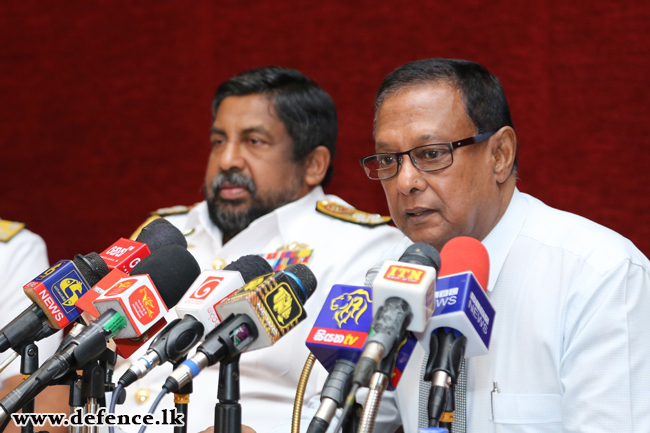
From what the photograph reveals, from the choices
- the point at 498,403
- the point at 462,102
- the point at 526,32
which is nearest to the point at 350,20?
the point at 526,32

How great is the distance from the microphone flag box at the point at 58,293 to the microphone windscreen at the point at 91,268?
0.03 metres

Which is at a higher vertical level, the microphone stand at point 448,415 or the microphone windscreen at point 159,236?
the microphone windscreen at point 159,236

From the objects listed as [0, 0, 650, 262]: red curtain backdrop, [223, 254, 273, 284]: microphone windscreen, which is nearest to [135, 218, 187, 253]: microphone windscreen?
[223, 254, 273, 284]: microphone windscreen

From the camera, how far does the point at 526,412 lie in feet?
4.27

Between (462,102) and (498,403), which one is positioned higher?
(462,102)

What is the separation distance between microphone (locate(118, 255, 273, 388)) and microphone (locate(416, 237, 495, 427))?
1.07 ft

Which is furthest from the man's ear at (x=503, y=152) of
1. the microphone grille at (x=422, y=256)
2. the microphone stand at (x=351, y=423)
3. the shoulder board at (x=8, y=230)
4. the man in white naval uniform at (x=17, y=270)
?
the shoulder board at (x=8, y=230)

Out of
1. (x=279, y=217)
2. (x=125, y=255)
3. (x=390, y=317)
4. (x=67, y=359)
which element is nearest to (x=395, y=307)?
(x=390, y=317)

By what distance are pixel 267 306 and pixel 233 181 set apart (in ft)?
4.99

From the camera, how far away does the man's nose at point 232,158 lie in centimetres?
241

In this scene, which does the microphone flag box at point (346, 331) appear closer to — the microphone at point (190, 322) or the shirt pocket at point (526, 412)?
the microphone at point (190, 322)

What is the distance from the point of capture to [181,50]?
295cm

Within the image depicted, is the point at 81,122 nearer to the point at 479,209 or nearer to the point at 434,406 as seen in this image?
the point at 479,209

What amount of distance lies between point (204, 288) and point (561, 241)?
846 millimetres
